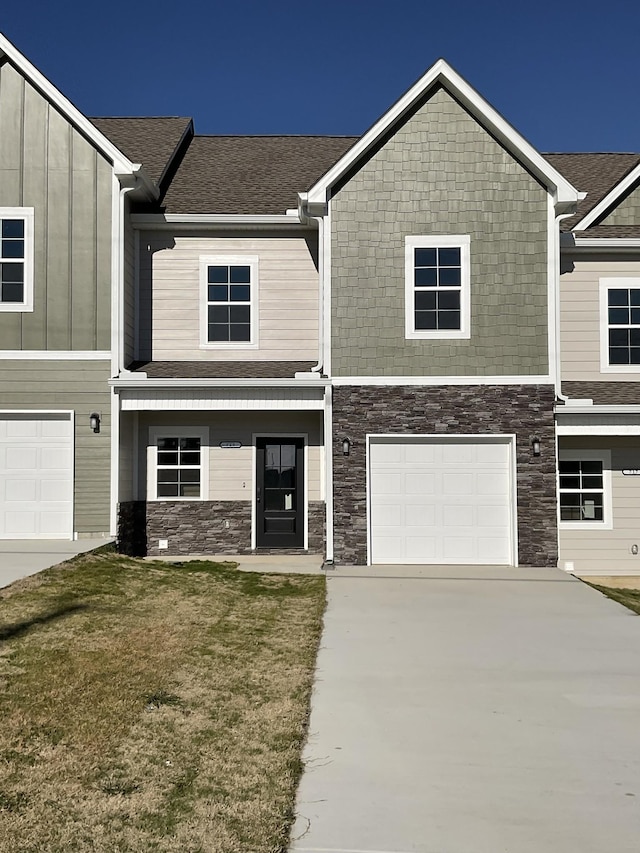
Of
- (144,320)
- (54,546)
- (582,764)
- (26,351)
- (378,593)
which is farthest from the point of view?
(144,320)

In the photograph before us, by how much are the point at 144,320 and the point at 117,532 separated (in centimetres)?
406

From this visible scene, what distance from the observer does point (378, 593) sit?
10617 mm

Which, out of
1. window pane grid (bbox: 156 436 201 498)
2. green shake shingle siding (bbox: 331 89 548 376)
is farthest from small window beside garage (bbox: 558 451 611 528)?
window pane grid (bbox: 156 436 201 498)

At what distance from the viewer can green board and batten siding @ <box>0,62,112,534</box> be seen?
13.2 metres

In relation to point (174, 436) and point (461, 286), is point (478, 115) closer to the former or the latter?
point (461, 286)

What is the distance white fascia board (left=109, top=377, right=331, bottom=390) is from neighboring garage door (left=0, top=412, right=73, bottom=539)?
139 cm

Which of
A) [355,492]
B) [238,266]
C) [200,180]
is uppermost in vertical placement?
[200,180]

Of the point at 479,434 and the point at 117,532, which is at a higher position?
the point at 479,434

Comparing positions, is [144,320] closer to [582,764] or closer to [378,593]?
[378,593]

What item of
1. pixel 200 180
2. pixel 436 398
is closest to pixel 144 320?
pixel 200 180

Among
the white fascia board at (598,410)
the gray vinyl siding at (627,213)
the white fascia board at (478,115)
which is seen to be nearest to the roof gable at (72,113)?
the white fascia board at (478,115)

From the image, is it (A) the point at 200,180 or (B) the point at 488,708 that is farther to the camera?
(A) the point at 200,180

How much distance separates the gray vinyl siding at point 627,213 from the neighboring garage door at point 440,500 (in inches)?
213

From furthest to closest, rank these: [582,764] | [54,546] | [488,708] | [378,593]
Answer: [54,546] → [378,593] → [488,708] → [582,764]
